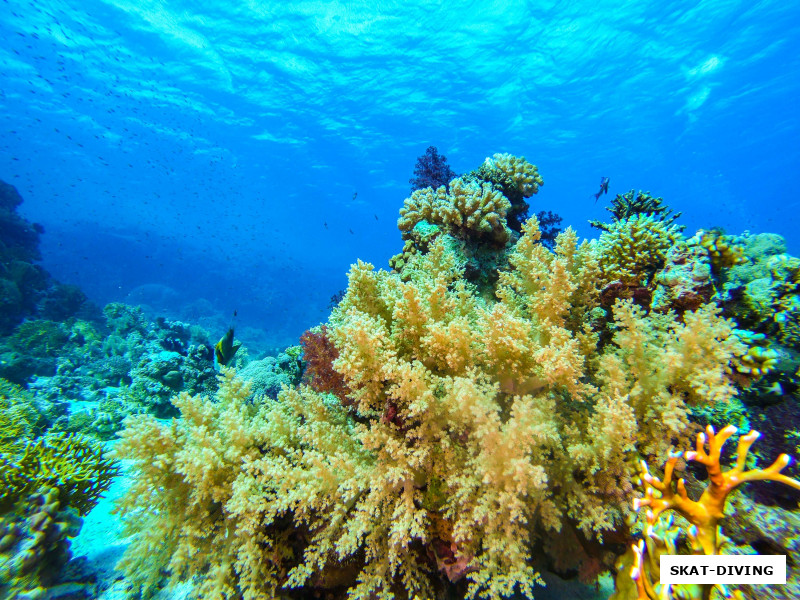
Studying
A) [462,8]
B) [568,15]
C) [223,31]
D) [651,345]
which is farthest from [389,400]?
[223,31]

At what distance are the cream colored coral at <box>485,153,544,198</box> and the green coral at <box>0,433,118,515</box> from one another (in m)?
8.09

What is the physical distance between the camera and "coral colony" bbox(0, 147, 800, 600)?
2.19 meters

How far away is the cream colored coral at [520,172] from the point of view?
22.0 feet

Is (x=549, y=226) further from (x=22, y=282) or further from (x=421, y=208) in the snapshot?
(x=22, y=282)

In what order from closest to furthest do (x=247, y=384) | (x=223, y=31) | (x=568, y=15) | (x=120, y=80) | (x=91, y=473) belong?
(x=247, y=384) → (x=91, y=473) → (x=568, y=15) → (x=223, y=31) → (x=120, y=80)

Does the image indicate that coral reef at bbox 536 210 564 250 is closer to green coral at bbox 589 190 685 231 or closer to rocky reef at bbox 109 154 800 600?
green coral at bbox 589 190 685 231

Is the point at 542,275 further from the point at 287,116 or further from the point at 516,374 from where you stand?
the point at 287,116

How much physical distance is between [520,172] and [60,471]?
8.83m

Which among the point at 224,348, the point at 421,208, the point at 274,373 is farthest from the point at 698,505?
the point at 274,373

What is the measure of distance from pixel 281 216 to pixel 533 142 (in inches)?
3452

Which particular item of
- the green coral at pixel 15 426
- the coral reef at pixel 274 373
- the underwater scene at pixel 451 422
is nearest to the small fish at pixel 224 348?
the coral reef at pixel 274 373

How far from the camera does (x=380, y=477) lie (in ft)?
8.04

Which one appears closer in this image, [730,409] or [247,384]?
[730,409]

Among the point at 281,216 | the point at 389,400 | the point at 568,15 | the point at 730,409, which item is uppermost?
the point at 281,216
